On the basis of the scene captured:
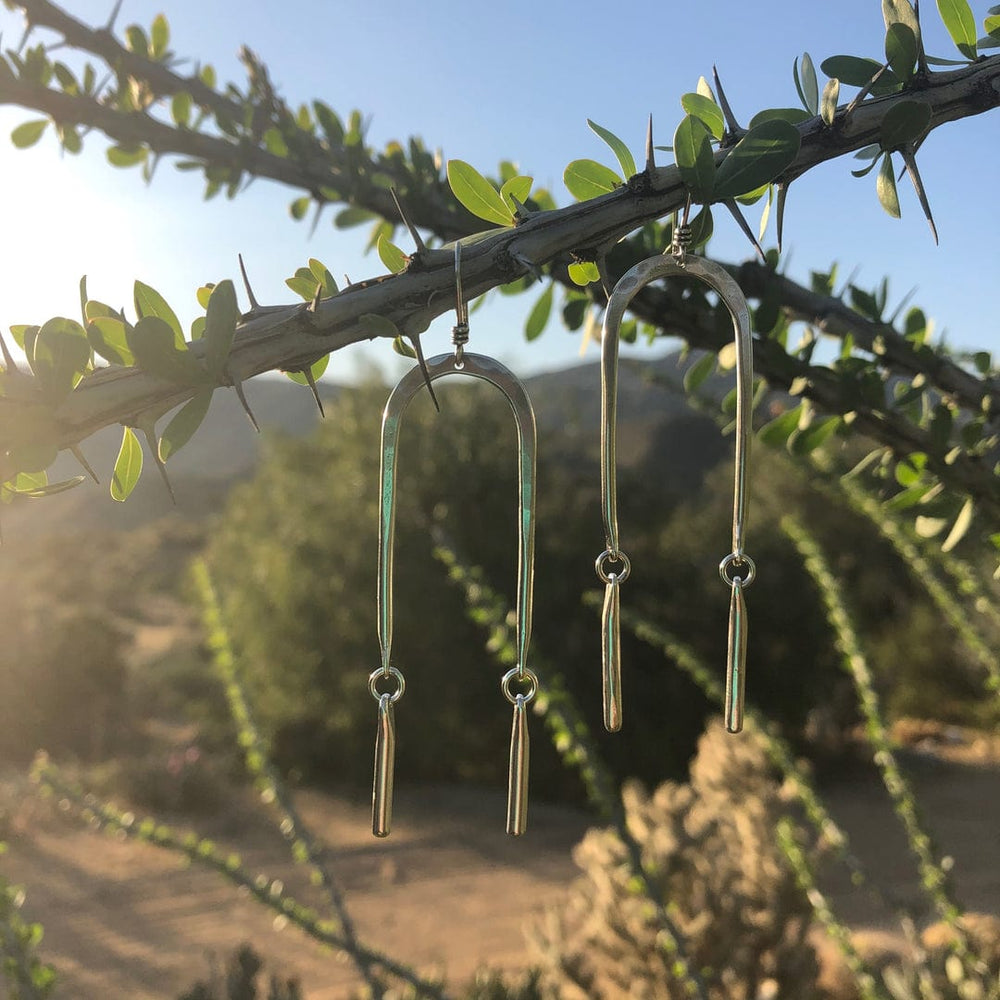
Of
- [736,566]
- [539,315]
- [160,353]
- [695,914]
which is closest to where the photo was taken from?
[160,353]

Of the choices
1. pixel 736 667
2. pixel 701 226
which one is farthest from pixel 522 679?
pixel 701 226

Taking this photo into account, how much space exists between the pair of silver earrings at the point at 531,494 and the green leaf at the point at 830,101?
0.13 meters

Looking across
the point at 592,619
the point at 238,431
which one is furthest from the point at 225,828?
the point at 238,431

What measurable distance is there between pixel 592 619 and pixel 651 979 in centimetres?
469

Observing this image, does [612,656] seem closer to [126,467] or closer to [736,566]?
[736,566]

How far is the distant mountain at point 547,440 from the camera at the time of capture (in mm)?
9234

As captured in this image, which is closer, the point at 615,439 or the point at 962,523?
the point at 615,439

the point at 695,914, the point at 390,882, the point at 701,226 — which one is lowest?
the point at 390,882

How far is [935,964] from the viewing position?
212cm

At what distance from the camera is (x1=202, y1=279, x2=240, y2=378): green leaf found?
0.59 m

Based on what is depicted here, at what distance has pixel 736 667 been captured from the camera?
734mm

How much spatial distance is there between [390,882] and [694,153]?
20.8 feet

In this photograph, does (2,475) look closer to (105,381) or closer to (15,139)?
(105,381)

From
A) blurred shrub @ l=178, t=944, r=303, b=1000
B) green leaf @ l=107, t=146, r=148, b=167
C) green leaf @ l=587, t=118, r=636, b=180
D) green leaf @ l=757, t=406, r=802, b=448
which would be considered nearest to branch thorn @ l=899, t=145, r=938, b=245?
green leaf @ l=587, t=118, r=636, b=180
